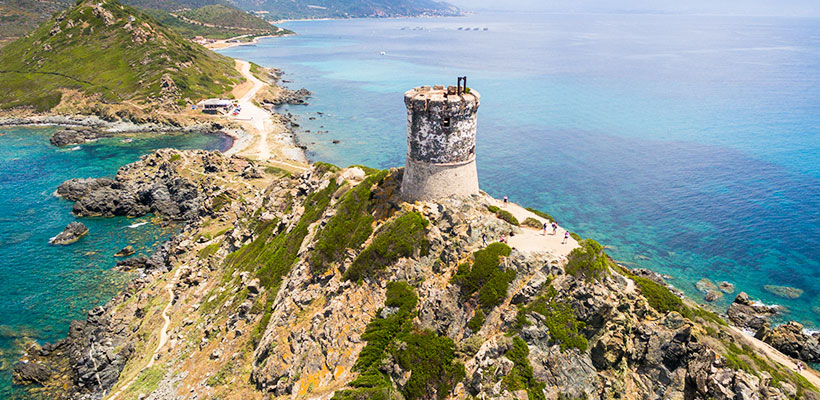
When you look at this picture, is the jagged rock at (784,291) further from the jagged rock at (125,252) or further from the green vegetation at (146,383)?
the jagged rock at (125,252)

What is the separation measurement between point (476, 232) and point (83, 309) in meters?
45.1

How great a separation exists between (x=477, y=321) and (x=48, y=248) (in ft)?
209

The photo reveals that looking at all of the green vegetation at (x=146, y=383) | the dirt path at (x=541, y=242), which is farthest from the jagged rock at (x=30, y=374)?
the dirt path at (x=541, y=242)

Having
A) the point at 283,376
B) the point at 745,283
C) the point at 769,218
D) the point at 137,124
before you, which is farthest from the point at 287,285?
the point at 137,124

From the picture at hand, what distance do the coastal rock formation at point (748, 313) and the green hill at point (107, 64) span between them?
141 m

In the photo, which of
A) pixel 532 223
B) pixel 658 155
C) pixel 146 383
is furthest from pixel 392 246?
pixel 658 155

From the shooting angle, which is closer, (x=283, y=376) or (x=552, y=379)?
(x=552, y=379)

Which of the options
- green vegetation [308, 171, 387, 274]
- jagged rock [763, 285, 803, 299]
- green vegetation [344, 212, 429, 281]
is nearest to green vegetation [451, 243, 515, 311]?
green vegetation [344, 212, 429, 281]

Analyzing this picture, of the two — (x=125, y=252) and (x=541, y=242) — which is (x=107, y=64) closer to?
(x=125, y=252)

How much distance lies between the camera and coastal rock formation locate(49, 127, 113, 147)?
106 metres

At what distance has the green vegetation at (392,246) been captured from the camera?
27953 mm

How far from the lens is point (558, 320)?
76.8 ft

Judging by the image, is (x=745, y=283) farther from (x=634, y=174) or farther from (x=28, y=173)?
(x=28, y=173)

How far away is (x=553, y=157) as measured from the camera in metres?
94.4
